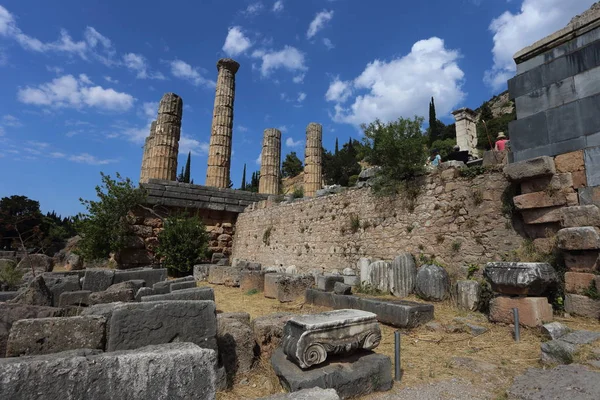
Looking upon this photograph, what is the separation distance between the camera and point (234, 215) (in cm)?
1609

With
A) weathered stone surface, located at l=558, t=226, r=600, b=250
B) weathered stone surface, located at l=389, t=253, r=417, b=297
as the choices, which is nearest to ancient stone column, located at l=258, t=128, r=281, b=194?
weathered stone surface, located at l=389, t=253, r=417, b=297

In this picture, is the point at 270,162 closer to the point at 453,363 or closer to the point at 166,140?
Answer: the point at 166,140

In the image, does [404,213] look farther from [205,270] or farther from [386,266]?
[205,270]

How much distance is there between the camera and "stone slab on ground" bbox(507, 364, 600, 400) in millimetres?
2953

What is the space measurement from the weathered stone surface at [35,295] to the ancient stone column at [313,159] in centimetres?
1126

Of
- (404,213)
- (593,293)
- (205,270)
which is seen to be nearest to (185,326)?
(593,293)

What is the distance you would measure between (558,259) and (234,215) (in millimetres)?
12937

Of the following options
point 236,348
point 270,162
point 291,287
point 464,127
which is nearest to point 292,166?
point 270,162

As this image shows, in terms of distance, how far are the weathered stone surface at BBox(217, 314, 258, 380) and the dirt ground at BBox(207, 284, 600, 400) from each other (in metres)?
0.13

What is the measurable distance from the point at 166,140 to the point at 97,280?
30.2ft

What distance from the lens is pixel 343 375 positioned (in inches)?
133

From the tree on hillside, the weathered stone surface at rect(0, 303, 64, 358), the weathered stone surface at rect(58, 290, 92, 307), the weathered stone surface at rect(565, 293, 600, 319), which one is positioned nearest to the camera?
the weathered stone surface at rect(0, 303, 64, 358)

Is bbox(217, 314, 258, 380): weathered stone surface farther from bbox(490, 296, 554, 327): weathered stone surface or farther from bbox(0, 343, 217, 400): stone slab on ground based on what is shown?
bbox(490, 296, 554, 327): weathered stone surface

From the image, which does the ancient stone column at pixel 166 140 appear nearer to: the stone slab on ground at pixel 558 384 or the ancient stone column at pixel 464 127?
the ancient stone column at pixel 464 127
